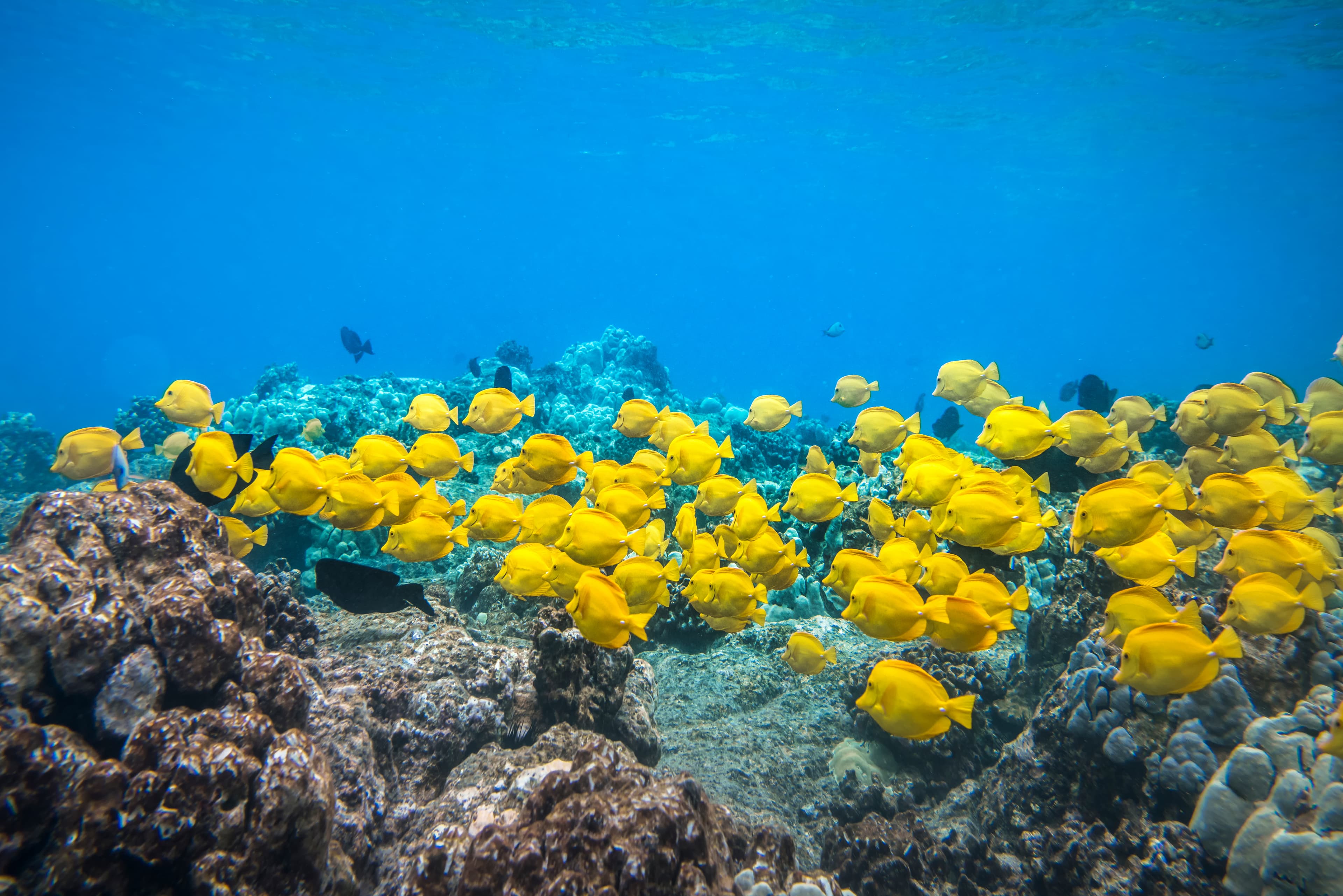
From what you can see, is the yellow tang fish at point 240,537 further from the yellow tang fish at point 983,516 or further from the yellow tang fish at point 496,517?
the yellow tang fish at point 983,516

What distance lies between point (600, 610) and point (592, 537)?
0.55m

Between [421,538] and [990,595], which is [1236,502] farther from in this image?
[421,538]

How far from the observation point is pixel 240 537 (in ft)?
16.2

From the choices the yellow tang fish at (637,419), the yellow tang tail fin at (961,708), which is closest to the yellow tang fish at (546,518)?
the yellow tang fish at (637,419)

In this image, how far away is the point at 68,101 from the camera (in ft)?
130

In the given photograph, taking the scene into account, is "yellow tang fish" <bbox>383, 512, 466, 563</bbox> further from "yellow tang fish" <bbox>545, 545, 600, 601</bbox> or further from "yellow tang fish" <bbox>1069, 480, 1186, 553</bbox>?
"yellow tang fish" <bbox>1069, 480, 1186, 553</bbox>

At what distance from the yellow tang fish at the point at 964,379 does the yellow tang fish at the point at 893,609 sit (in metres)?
3.55

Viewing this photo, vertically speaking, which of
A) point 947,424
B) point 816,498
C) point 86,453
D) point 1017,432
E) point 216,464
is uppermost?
point 947,424

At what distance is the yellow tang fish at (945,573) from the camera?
366cm

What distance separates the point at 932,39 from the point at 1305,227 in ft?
257

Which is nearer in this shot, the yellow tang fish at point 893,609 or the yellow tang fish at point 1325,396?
the yellow tang fish at point 893,609

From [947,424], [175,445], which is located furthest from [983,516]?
[947,424]

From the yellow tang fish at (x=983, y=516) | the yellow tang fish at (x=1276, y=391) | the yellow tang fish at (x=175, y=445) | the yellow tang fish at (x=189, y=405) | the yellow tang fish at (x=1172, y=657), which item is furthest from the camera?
the yellow tang fish at (x=175, y=445)

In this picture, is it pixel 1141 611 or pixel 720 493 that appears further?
pixel 720 493
